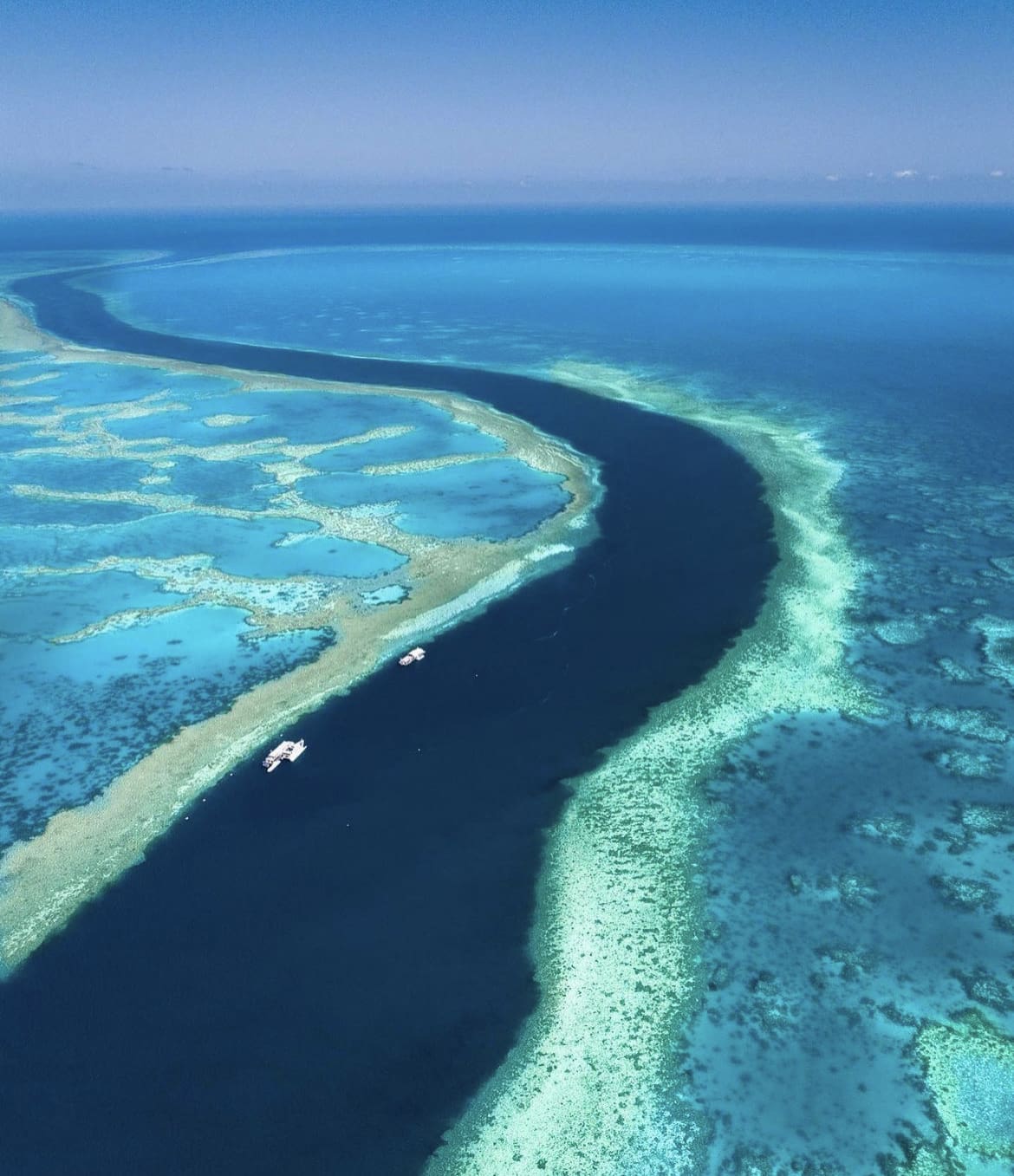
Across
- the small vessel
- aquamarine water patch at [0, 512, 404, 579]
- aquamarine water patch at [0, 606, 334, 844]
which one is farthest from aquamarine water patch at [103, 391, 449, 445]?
the small vessel

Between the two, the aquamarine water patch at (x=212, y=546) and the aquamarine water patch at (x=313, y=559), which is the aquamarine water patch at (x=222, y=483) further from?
the aquamarine water patch at (x=313, y=559)

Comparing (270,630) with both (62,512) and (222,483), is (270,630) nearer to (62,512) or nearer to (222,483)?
(222,483)

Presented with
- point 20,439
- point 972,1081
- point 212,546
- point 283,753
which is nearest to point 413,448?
point 212,546

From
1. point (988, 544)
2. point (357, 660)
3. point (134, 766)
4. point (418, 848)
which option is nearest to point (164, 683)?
point (134, 766)

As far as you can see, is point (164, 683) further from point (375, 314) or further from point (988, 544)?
point (375, 314)

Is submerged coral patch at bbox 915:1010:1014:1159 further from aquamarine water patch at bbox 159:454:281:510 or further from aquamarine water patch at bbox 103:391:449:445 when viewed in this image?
aquamarine water patch at bbox 103:391:449:445

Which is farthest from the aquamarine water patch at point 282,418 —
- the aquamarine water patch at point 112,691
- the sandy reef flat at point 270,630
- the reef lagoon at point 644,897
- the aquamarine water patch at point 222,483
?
the aquamarine water patch at point 112,691

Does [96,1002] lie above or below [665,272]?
below
